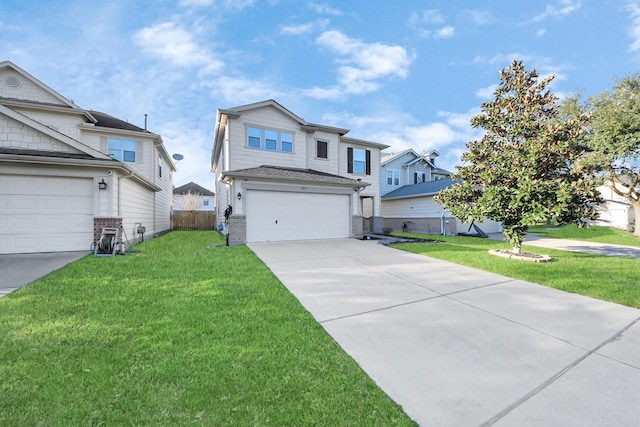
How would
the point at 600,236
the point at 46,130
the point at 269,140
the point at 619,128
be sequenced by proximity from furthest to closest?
the point at 600,236 < the point at 619,128 < the point at 269,140 < the point at 46,130

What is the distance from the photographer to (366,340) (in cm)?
289

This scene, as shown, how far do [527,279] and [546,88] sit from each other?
5.72 m

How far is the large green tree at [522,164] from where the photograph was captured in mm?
6891

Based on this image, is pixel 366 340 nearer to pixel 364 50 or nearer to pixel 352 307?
pixel 352 307

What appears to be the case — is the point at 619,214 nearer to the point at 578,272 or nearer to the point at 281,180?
the point at 578,272

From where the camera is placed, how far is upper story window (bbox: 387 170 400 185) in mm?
21188

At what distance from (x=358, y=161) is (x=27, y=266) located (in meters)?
15.1

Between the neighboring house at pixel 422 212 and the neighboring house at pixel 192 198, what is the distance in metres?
25.1

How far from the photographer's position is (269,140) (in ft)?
42.3

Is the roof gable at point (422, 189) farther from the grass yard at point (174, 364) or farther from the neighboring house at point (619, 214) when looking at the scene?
the neighboring house at point (619, 214)

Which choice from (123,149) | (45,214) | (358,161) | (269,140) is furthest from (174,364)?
(358,161)

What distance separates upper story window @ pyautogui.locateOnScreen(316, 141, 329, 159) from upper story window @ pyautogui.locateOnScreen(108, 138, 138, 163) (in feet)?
30.9

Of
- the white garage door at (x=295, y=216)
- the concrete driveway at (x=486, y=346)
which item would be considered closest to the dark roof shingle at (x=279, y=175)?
the white garage door at (x=295, y=216)

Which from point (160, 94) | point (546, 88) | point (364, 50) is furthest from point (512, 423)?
point (160, 94)
